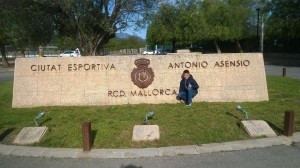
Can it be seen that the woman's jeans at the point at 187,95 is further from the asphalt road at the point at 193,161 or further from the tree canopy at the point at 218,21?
the tree canopy at the point at 218,21

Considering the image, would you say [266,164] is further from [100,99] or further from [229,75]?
[100,99]

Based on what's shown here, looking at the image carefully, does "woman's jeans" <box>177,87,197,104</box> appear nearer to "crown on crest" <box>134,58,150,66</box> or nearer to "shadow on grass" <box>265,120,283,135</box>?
"crown on crest" <box>134,58,150,66</box>

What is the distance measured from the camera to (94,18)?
15.2 m

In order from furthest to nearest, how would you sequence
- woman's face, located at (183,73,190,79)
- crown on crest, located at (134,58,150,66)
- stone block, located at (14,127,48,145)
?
crown on crest, located at (134,58,150,66), woman's face, located at (183,73,190,79), stone block, located at (14,127,48,145)

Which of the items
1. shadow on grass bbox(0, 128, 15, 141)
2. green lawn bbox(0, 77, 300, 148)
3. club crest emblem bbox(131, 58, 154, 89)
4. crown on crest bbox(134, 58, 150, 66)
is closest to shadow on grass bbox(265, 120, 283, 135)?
green lawn bbox(0, 77, 300, 148)

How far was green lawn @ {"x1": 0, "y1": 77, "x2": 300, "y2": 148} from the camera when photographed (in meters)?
7.15

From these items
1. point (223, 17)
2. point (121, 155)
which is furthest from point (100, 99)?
point (223, 17)

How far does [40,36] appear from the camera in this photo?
1585 centimetres

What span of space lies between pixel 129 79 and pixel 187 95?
1828mm

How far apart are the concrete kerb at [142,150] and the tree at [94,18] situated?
8.35 metres

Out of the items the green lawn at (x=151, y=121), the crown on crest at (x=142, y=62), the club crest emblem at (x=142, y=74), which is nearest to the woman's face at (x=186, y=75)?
the green lawn at (x=151, y=121)

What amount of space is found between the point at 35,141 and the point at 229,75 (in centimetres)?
621

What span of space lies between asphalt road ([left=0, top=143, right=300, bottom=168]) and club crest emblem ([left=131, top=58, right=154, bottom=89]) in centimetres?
498

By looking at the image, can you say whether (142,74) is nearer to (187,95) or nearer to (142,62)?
(142,62)
